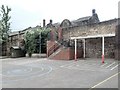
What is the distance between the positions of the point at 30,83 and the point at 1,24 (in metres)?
30.7

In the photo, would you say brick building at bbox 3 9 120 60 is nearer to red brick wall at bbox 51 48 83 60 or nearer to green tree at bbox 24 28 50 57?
red brick wall at bbox 51 48 83 60

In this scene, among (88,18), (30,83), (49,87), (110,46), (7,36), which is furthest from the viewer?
(88,18)

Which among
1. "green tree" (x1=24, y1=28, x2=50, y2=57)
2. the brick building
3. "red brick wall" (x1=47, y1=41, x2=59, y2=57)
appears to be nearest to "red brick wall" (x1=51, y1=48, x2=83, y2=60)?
the brick building

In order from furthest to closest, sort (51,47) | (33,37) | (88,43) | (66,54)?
(33,37)
(51,47)
(88,43)
(66,54)

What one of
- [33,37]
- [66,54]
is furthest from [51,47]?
[33,37]

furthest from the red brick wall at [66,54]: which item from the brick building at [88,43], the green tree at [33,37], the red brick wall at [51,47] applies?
the green tree at [33,37]

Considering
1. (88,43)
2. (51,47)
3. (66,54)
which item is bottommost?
(66,54)

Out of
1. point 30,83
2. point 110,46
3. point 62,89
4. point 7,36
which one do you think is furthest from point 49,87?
point 7,36

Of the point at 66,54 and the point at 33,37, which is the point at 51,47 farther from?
the point at 33,37

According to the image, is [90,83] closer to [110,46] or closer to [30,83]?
[30,83]

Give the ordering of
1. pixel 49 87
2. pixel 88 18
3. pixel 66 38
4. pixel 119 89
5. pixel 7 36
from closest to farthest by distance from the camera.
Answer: pixel 119 89 → pixel 49 87 → pixel 66 38 → pixel 7 36 → pixel 88 18

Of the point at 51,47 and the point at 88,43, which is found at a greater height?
the point at 88,43

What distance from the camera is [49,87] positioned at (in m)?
12.1

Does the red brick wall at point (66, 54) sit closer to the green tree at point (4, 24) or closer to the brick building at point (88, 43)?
the brick building at point (88, 43)
